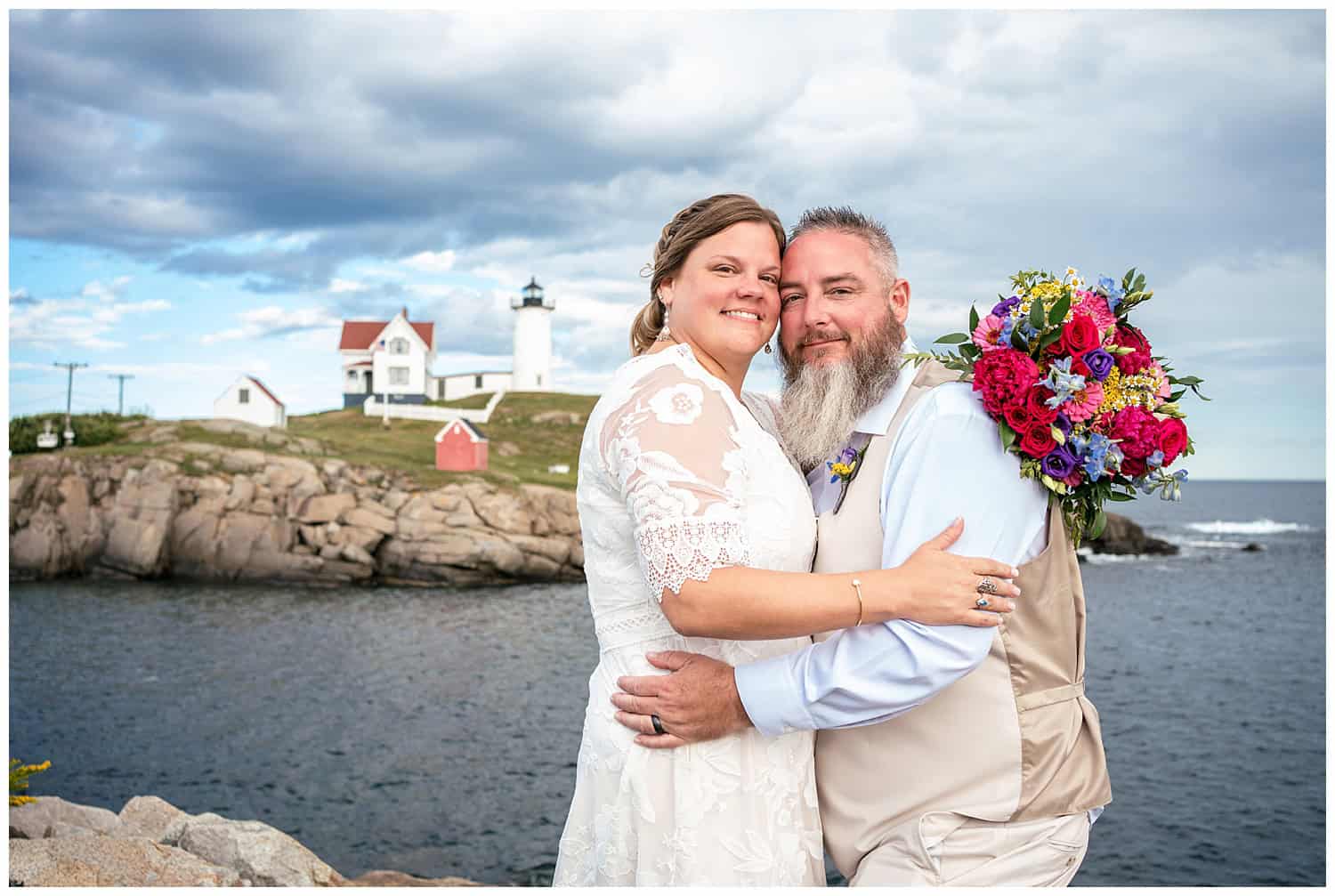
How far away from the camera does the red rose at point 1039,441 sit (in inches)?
115

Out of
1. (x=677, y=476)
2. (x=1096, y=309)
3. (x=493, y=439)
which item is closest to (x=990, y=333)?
(x=1096, y=309)

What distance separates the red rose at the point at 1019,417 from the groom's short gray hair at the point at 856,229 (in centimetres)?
105

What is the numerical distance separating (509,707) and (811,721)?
22.2m

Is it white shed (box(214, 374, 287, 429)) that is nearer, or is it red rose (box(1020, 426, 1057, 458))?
red rose (box(1020, 426, 1057, 458))

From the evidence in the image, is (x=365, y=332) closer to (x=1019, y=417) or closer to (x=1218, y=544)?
(x=1218, y=544)

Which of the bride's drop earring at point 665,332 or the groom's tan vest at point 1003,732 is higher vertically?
the bride's drop earring at point 665,332

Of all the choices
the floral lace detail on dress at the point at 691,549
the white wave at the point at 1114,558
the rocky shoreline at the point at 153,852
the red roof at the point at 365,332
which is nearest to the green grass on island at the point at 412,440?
the red roof at the point at 365,332

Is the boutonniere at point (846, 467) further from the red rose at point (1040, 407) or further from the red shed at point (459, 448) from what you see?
the red shed at point (459, 448)

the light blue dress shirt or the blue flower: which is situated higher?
the blue flower

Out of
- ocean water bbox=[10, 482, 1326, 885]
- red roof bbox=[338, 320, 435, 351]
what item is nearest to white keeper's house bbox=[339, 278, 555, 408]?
red roof bbox=[338, 320, 435, 351]

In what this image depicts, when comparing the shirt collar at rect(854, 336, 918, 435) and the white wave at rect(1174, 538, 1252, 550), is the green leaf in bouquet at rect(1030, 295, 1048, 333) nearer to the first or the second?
the shirt collar at rect(854, 336, 918, 435)

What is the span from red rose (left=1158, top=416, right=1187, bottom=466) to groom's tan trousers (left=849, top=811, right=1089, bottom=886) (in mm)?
1146

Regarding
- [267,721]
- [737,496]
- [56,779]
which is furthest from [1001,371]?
[267,721]

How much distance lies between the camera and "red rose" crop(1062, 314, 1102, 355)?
2.91 m
